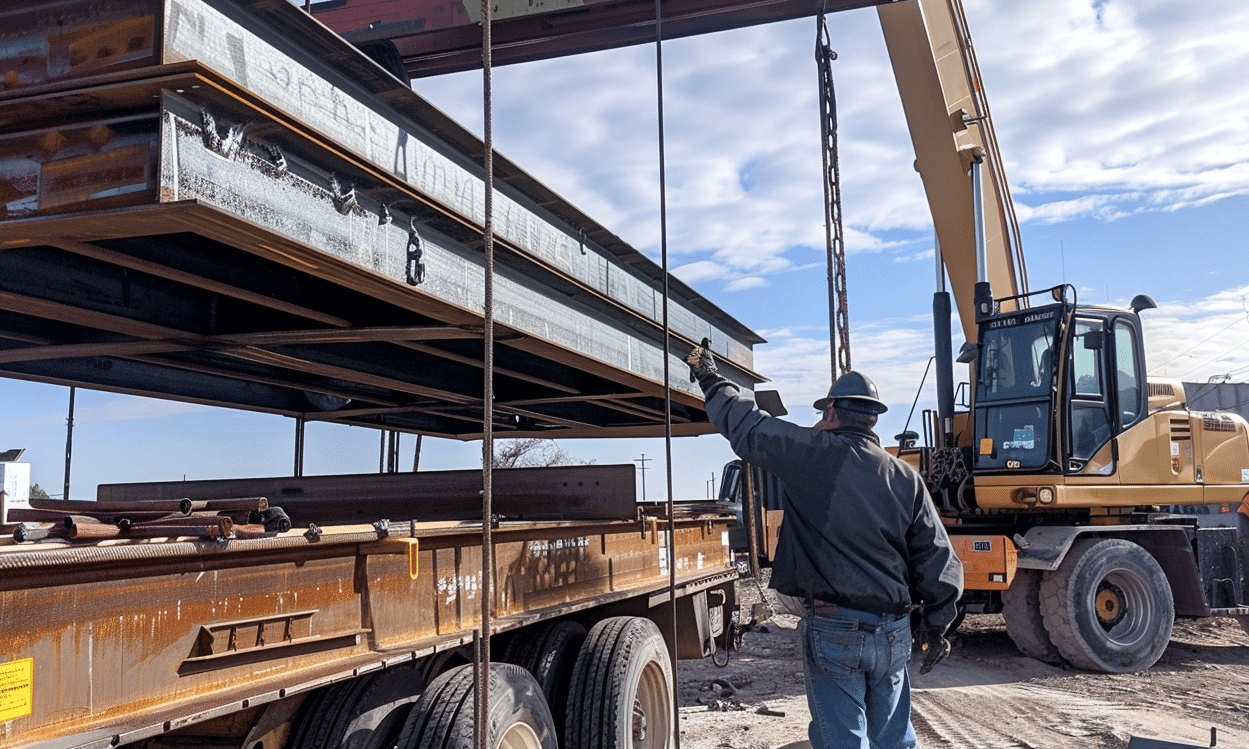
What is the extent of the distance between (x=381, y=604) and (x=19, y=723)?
3.84 ft

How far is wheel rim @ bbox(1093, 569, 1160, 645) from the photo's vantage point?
9.81 m

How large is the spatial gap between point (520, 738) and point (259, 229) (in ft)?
6.95

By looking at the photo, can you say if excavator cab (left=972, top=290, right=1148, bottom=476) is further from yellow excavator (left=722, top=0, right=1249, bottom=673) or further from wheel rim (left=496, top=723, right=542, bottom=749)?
wheel rim (left=496, top=723, right=542, bottom=749)

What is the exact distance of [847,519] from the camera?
4.14 metres

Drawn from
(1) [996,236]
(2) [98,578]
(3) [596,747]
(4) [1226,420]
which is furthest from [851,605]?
(4) [1226,420]

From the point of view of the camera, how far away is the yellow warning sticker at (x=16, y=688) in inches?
71.9

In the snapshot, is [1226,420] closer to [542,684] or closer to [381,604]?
[542,684]

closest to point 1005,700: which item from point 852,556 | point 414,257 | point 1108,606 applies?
point 1108,606

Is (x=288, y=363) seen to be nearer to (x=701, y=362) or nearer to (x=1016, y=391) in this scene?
(x=701, y=362)

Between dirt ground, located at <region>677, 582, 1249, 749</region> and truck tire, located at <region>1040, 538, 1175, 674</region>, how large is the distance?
8.6 inches

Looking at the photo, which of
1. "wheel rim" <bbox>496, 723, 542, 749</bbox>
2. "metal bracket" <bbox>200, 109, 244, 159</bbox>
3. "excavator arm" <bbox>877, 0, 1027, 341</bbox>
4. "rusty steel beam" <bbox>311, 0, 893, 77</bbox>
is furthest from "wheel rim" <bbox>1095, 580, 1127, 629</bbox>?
"metal bracket" <bbox>200, 109, 244, 159</bbox>

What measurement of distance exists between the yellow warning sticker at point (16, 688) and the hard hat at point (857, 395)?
3.33m

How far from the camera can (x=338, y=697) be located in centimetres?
302

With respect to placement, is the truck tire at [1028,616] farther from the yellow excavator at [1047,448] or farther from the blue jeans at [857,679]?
the blue jeans at [857,679]
